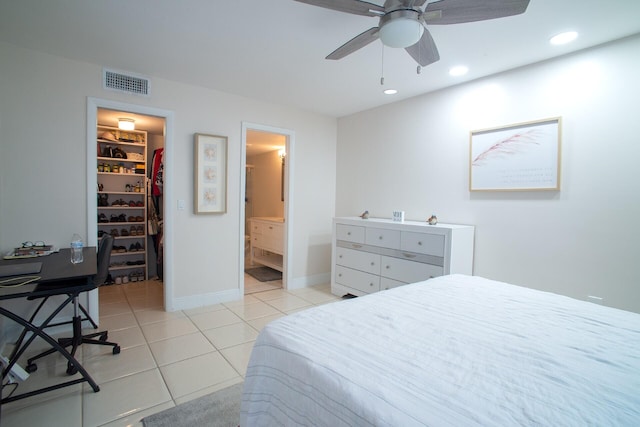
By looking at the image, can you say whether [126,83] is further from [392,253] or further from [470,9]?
[392,253]

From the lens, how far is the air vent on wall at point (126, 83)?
116 inches

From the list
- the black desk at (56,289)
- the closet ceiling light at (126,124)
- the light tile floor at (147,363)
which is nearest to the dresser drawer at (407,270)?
the light tile floor at (147,363)

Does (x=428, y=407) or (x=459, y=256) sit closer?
(x=428, y=407)

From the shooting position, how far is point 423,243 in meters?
3.05

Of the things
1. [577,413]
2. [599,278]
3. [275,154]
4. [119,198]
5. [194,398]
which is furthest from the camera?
[275,154]

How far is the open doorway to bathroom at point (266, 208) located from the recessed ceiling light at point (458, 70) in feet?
7.24

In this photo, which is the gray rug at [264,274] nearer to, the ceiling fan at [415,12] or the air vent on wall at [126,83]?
→ the air vent on wall at [126,83]

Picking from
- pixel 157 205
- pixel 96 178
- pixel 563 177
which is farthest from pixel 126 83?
pixel 563 177

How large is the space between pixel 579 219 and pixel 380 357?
2396mm

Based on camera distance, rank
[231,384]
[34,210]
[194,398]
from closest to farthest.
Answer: [194,398] → [231,384] → [34,210]

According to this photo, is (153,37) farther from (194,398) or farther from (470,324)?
(470,324)

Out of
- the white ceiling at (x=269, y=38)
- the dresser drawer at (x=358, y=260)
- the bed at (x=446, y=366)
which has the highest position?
the white ceiling at (x=269, y=38)

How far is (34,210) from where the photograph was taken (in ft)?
8.89

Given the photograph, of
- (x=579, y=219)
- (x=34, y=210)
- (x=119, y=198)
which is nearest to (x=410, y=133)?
(x=579, y=219)
